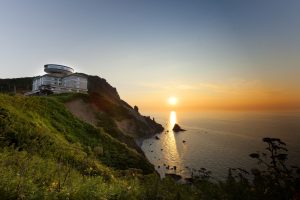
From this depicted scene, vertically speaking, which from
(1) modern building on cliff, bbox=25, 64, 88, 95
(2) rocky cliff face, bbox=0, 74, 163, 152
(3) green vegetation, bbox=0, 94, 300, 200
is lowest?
(3) green vegetation, bbox=0, 94, 300, 200

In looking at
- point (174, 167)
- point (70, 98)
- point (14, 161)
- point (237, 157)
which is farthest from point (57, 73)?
point (14, 161)

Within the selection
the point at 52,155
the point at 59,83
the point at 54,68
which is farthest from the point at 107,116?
the point at 52,155

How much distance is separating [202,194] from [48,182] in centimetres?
541

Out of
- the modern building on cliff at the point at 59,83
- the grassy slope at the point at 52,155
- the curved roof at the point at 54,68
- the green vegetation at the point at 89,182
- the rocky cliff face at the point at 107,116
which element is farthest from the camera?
the curved roof at the point at 54,68

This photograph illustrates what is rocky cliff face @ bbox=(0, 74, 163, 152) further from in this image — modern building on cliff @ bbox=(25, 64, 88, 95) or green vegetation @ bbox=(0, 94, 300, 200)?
green vegetation @ bbox=(0, 94, 300, 200)

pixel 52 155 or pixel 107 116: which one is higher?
pixel 107 116

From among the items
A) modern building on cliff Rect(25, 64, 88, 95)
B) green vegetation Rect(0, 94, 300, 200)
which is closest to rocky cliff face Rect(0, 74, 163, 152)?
modern building on cliff Rect(25, 64, 88, 95)

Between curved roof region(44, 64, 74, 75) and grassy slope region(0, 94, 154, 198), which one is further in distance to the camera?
curved roof region(44, 64, 74, 75)

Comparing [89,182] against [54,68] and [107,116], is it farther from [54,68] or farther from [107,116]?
[54,68]

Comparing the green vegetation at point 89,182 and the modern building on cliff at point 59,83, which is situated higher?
the modern building on cliff at point 59,83

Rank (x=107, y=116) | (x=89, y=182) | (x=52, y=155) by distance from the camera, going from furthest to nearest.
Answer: (x=107, y=116) < (x=52, y=155) < (x=89, y=182)

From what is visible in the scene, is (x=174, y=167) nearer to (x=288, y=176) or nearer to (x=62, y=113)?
(x=62, y=113)

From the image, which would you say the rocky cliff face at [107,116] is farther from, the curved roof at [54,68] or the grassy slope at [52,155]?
the grassy slope at [52,155]

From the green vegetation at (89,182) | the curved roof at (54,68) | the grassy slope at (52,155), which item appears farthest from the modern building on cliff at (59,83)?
the green vegetation at (89,182)
